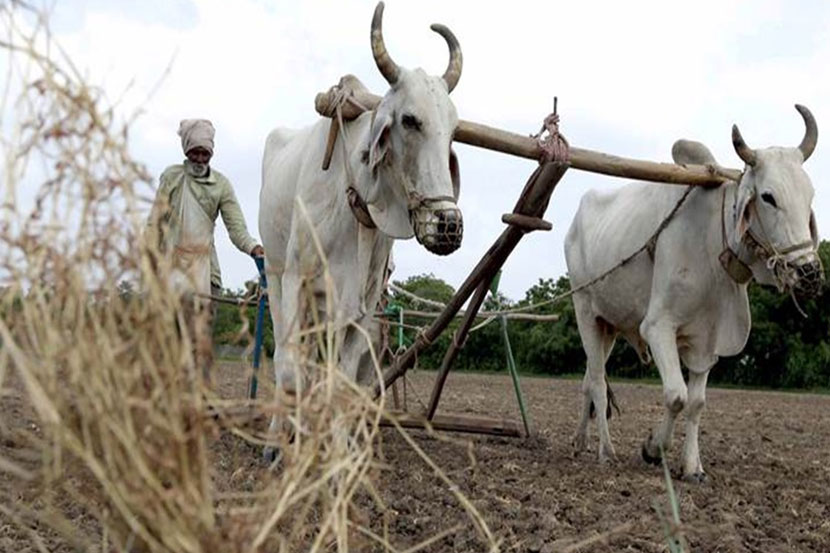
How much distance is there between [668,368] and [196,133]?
3.11 m

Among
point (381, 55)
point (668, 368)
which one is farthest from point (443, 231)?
point (668, 368)

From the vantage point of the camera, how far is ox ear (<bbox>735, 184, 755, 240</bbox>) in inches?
276

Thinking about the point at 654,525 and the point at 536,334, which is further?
the point at 536,334

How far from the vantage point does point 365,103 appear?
6293 millimetres

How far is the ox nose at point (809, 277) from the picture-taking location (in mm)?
6707

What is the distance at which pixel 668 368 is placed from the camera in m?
7.47

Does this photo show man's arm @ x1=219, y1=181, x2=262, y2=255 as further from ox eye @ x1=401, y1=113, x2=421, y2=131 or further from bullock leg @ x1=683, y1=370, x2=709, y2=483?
bullock leg @ x1=683, y1=370, x2=709, y2=483

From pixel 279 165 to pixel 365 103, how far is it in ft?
3.34

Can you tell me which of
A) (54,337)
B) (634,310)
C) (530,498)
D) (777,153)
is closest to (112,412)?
(54,337)

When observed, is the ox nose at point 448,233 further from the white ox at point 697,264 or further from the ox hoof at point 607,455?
the ox hoof at point 607,455

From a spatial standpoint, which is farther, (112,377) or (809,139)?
(809,139)

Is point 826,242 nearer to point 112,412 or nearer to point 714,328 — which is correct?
point 714,328

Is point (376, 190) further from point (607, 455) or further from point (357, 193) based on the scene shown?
point (607, 455)

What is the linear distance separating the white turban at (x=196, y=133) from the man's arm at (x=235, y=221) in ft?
1.02
